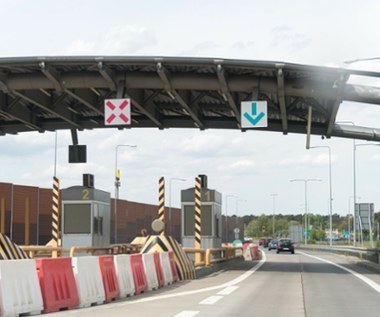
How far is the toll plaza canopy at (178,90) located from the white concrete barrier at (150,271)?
7.14 metres

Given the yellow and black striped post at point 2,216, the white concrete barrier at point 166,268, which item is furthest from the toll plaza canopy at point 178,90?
the yellow and black striped post at point 2,216

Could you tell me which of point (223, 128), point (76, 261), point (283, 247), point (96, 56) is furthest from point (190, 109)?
point (283, 247)

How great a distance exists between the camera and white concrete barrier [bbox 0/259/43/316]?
433 inches

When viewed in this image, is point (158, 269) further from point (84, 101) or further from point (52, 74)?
point (84, 101)

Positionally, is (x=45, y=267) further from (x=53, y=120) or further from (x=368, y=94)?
(x=53, y=120)

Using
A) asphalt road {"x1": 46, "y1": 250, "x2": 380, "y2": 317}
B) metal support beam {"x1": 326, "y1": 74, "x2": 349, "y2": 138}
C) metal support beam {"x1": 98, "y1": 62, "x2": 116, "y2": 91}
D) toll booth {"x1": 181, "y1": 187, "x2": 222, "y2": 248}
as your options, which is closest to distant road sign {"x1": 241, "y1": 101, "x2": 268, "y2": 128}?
metal support beam {"x1": 326, "y1": 74, "x2": 349, "y2": 138}

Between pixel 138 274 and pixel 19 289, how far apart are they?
18.0 feet

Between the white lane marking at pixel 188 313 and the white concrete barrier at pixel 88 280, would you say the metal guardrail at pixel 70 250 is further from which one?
the white lane marking at pixel 188 313

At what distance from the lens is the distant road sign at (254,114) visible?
76.6ft

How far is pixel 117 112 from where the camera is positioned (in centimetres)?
2320

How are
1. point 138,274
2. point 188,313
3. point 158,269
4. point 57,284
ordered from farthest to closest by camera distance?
point 158,269 → point 138,274 → point 57,284 → point 188,313

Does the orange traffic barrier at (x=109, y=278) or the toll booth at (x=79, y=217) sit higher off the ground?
the toll booth at (x=79, y=217)

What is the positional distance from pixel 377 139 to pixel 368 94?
15.3 ft

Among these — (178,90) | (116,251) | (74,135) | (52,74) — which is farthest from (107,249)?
(52,74)
